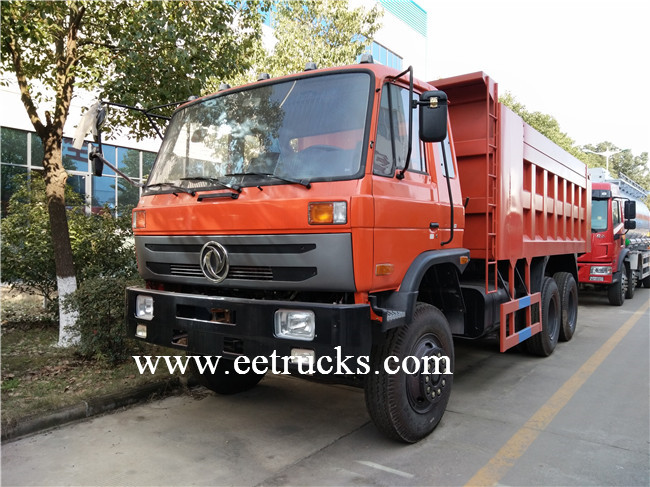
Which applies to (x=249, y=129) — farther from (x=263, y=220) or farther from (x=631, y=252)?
(x=631, y=252)

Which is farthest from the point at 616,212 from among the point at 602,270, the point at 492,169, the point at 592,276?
the point at 492,169

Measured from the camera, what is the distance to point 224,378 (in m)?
4.75

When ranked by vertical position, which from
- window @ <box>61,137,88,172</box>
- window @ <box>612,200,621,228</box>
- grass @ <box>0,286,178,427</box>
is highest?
window @ <box>61,137,88,172</box>

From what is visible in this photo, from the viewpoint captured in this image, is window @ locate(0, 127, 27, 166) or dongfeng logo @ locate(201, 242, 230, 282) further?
window @ locate(0, 127, 27, 166)

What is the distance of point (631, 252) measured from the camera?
11.9m

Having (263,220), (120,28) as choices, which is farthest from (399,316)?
(120,28)

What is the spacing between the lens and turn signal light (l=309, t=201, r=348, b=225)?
9.98 feet

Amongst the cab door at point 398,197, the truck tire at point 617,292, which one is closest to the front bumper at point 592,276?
the truck tire at point 617,292

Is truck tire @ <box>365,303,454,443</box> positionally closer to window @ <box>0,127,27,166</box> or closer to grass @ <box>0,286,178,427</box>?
grass @ <box>0,286,178,427</box>

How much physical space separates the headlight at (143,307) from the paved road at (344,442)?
2.96ft

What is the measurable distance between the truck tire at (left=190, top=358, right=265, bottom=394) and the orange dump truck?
40 millimetres

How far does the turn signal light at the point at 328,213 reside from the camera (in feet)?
9.98

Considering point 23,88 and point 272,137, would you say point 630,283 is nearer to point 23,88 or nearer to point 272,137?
point 272,137

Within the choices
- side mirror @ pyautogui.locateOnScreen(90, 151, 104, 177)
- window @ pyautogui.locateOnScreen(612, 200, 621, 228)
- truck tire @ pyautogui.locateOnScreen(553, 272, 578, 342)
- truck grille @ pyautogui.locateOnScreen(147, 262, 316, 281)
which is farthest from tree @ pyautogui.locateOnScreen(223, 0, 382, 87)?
truck grille @ pyautogui.locateOnScreen(147, 262, 316, 281)
